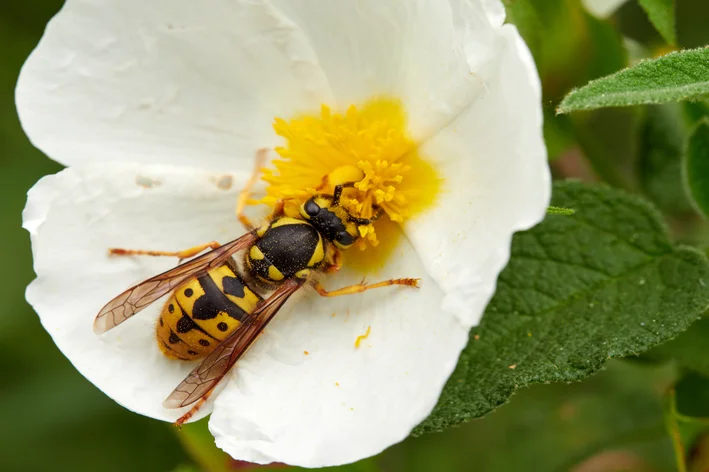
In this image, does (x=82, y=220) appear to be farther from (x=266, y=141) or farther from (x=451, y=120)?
(x=451, y=120)

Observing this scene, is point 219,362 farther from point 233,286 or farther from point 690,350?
point 690,350

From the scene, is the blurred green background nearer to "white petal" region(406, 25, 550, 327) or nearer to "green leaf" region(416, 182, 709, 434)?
"green leaf" region(416, 182, 709, 434)

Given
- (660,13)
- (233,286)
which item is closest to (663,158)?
(660,13)

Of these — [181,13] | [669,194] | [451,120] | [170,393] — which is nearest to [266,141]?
[181,13]

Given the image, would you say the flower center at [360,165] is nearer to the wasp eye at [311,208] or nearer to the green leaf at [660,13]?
the wasp eye at [311,208]

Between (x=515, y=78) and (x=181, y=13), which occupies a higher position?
(x=181, y=13)

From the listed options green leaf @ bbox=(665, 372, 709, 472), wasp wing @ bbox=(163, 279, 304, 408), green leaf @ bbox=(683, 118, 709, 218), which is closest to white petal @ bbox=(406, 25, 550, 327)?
wasp wing @ bbox=(163, 279, 304, 408)
